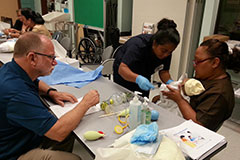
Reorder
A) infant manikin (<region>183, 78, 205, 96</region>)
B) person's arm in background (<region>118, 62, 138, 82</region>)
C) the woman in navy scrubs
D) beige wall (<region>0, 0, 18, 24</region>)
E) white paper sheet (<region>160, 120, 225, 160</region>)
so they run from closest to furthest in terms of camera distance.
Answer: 1. white paper sheet (<region>160, 120, 225, 160</region>)
2. infant manikin (<region>183, 78, 205, 96</region>)
3. the woman in navy scrubs
4. person's arm in background (<region>118, 62, 138, 82</region>)
5. beige wall (<region>0, 0, 18, 24</region>)

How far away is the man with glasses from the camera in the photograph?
3.36 feet

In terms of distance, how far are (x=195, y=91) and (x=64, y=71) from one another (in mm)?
1255

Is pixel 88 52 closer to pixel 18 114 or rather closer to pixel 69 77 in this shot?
pixel 69 77

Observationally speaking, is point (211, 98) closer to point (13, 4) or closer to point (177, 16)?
point (177, 16)

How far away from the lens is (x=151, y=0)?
356 centimetres

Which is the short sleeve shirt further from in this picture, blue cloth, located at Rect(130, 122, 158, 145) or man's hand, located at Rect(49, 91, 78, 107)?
man's hand, located at Rect(49, 91, 78, 107)

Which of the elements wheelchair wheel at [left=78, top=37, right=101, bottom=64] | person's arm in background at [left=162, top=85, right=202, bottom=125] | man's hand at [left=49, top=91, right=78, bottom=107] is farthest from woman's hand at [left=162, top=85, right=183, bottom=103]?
wheelchair wheel at [left=78, top=37, right=101, bottom=64]

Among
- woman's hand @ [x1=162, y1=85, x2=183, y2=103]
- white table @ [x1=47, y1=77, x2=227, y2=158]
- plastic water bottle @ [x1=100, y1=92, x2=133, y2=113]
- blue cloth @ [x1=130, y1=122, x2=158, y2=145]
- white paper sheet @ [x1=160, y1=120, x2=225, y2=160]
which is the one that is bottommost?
white table @ [x1=47, y1=77, x2=227, y2=158]

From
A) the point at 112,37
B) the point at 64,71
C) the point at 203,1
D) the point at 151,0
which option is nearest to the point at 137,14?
the point at 151,0

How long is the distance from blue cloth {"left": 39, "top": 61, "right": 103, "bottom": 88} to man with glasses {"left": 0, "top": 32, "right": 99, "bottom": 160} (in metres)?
0.59

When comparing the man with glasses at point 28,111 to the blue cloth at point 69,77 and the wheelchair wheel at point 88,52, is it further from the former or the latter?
the wheelchair wheel at point 88,52

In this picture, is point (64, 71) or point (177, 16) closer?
point (64, 71)

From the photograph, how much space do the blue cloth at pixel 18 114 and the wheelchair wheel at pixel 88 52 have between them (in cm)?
351

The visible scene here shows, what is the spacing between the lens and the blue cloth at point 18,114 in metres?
1.02
